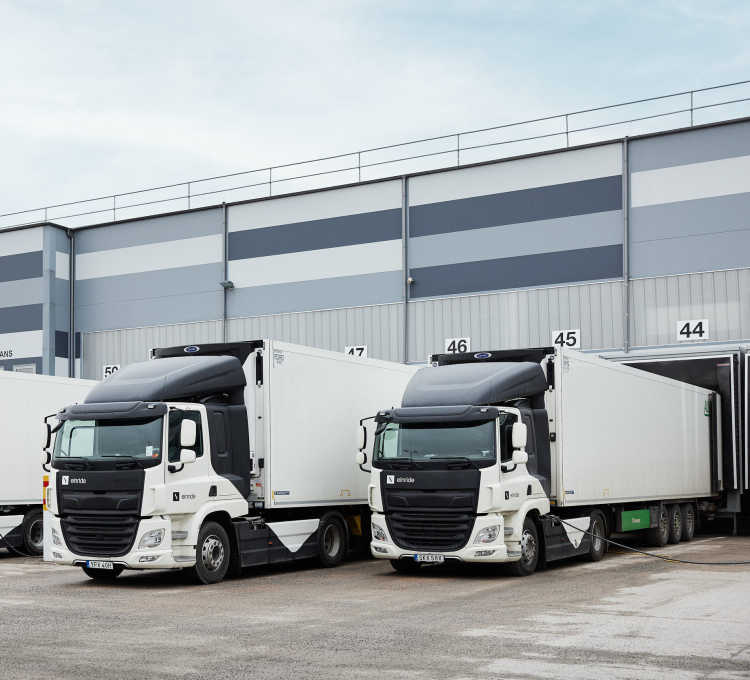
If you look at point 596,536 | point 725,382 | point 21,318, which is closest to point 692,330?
point 725,382

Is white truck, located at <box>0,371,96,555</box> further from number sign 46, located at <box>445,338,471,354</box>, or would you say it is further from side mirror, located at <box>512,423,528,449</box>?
number sign 46, located at <box>445,338,471,354</box>

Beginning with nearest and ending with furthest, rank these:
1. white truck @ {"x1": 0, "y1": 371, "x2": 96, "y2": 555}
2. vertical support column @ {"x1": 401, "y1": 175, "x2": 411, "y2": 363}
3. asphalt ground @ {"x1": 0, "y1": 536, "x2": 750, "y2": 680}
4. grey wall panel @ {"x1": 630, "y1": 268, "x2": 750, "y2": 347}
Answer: asphalt ground @ {"x1": 0, "y1": 536, "x2": 750, "y2": 680}, white truck @ {"x1": 0, "y1": 371, "x2": 96, "y2": 555}, grey wall panel @ {"x1": 630, "y1": 268, "x2": 750, "y2": 347}, vertical support column @ {"x1": 401, "y1": 175, "x2": 411, "y2": 363}

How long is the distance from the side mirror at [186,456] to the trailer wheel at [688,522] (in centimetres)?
1188

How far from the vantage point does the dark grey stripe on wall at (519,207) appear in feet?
92.0

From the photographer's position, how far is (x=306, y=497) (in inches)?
666

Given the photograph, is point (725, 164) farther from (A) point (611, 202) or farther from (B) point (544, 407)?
(B) point (544, 407)

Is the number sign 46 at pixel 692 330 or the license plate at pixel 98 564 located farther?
the number sign 46 at pixel 692 330

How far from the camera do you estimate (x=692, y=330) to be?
26625mm

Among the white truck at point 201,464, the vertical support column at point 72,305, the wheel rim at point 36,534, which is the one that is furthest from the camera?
the vertical support column at point 72,305

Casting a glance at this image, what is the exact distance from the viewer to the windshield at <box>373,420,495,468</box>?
1504 cm

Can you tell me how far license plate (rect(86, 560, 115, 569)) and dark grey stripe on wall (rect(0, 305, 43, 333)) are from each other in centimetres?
2176

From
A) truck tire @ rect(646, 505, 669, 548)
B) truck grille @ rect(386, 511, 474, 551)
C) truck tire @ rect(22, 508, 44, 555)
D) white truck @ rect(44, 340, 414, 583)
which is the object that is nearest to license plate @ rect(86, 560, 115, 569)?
white truck @ rect(44, 340, 414, 583)

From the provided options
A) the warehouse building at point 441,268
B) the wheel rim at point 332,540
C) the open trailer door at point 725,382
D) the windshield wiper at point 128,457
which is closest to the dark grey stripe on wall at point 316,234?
the warehouse building at point 441,268

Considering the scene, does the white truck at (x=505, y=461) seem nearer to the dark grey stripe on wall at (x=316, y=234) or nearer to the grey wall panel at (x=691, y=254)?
the grey wall panel at (x=691, y=254)
